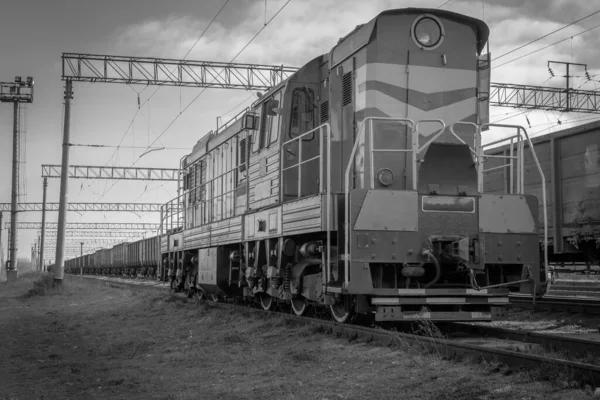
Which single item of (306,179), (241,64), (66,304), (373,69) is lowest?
(66,304)

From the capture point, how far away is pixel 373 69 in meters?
8.98

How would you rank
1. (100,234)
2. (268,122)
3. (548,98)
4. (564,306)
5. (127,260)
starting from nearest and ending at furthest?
1. (564,306)
2. (268,122)
3. (548,98)
4. (127,260)
5. (100,234)

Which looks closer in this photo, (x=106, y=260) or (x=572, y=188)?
(x=572, y=188)

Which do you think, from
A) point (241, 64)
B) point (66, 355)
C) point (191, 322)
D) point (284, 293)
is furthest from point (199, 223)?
point (241, 64)

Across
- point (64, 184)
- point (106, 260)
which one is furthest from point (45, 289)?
point (106, 260)

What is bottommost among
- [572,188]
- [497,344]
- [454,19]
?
[497,344]

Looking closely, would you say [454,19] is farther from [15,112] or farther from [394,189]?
[15,112]

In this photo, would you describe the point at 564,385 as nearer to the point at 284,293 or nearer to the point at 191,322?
the point at 284,293

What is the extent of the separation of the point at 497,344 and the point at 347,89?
410cm

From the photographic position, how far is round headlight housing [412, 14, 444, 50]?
9.10 metres

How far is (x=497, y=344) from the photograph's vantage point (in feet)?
23.9

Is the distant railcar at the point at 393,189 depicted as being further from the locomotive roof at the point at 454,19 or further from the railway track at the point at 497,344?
the railway track at the point at 497,344

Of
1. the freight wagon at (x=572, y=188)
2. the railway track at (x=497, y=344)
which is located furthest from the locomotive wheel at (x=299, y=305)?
the freight wagon at (x=572, y=188)

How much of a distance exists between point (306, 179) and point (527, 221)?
3.31 meters
